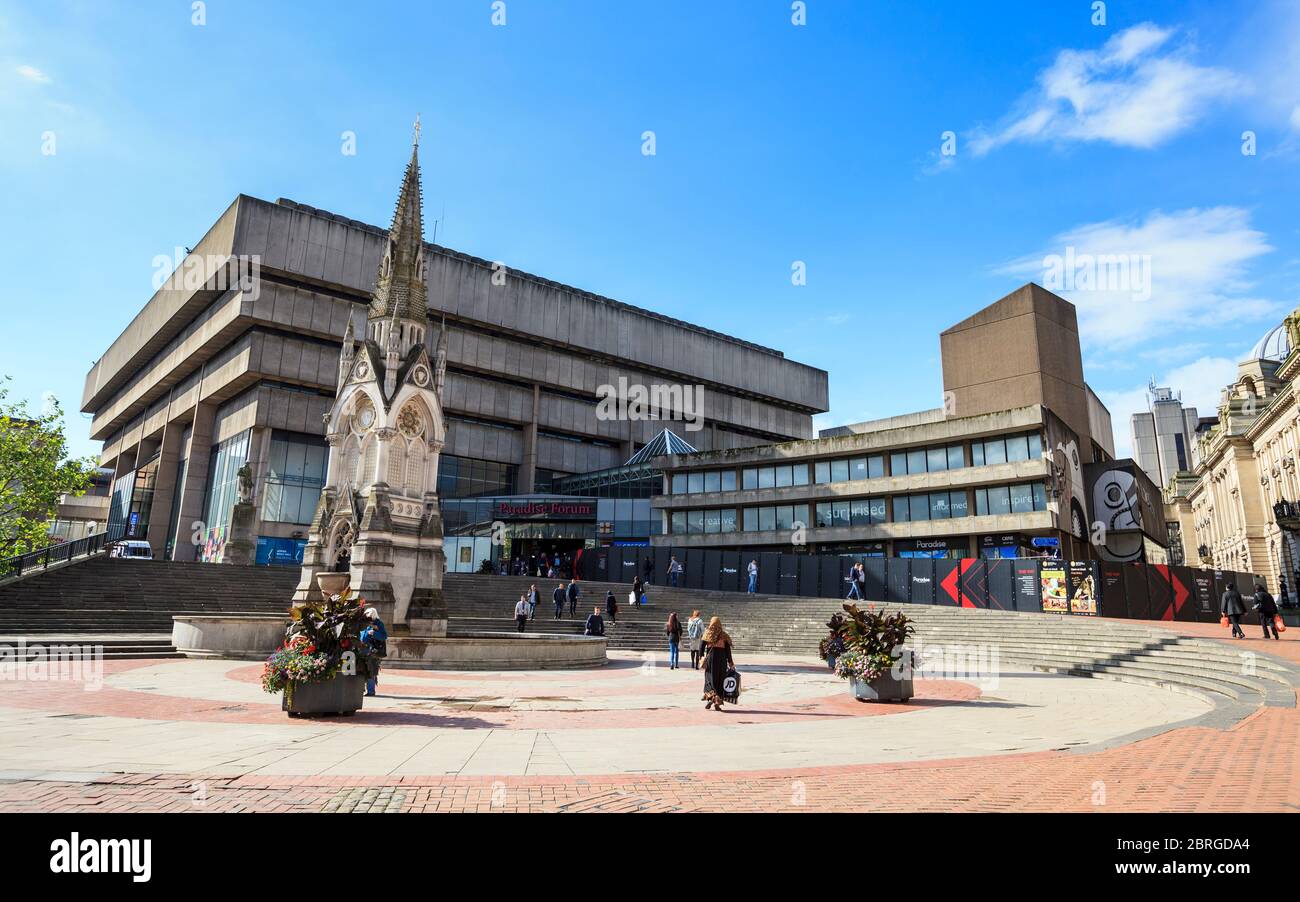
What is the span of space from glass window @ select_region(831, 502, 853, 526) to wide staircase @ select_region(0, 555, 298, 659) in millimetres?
34802

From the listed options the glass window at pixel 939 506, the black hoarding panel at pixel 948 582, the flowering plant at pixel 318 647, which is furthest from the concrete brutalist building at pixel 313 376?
the flowering plant at pixel 318 647

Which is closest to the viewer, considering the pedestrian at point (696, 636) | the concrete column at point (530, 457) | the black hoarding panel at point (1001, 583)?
the pedestrian at point (696, 636)

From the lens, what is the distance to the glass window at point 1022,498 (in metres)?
43.7

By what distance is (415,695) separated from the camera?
13.6 metres

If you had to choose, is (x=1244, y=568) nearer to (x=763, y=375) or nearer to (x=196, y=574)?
(x=763, y=375)

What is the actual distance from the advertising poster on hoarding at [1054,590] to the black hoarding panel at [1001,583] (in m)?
1.26

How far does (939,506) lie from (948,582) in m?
15.8

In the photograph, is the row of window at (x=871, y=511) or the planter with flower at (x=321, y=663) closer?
the planter with flower at (x=321, y=663)

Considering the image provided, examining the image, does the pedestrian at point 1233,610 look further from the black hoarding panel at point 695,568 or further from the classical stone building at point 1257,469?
the classical stone building at point 1257,469

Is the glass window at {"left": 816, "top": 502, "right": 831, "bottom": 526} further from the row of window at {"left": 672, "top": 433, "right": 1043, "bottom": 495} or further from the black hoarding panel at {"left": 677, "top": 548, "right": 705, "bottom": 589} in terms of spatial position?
the black hoarding panel at {"left": 677, "top": 548, "right": 705, "bottom": 589}

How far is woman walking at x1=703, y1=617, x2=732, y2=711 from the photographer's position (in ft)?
42.0

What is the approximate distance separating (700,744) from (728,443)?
79414 millimetres

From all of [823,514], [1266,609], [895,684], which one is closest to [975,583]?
[1266,609]
